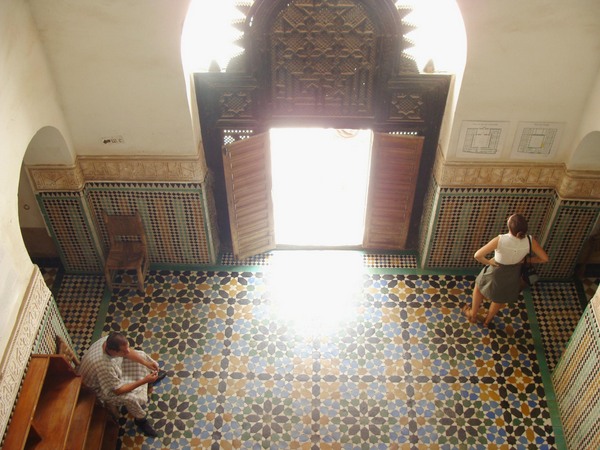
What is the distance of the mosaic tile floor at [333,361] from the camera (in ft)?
12.8

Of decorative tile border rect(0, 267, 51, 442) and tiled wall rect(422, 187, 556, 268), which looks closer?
decorative tile border rect(0, 267, 51, 442)

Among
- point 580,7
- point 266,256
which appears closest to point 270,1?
point 580,7

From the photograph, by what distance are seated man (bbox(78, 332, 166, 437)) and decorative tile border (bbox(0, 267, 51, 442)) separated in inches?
14.8

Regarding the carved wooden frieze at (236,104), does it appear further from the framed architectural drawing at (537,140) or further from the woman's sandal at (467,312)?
the woman's sandal at (467,312)

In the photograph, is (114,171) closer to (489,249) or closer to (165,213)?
(165,213)

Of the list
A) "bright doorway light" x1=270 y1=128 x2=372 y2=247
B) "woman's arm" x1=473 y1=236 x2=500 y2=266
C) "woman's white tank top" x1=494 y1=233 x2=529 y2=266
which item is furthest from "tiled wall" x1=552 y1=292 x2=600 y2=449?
"bright doorway light" x1=270 y1=128 x2=372 y2=247

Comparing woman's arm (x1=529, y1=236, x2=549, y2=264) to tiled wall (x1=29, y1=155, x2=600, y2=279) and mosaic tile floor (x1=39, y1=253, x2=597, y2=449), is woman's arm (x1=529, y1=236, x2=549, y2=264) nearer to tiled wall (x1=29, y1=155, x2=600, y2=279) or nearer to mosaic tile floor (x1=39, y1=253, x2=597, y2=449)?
tiled wall (x1=29, y1=155, x2=600, y2=279)

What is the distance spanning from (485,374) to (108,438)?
8.66 ft

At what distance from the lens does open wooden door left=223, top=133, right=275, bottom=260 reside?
4.39 metres

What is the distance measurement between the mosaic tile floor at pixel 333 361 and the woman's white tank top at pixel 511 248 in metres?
0.85

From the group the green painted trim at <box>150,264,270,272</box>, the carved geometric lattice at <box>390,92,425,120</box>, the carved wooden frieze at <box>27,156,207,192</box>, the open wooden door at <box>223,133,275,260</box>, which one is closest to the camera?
the carved geometric lattice at <box>390,92,425,120</box>

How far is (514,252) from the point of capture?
3.87 metres

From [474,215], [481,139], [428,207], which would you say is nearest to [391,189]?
[428,207]

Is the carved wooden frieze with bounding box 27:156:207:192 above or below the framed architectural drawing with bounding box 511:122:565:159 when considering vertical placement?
below
